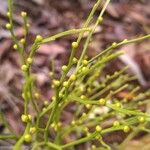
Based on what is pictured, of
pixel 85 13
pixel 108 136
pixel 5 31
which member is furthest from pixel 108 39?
pixel 108 136

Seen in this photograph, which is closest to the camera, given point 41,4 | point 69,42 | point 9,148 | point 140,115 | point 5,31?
→ point 140,115

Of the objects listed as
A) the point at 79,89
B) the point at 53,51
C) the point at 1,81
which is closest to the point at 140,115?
the point at 79,89

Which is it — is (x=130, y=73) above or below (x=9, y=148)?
below

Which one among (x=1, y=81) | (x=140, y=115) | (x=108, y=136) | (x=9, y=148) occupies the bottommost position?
(x=108, y=136)

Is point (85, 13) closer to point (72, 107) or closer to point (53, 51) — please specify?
point (53, 51)

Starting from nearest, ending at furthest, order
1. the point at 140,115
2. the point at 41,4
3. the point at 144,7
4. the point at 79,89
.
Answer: the point at 140,115 < the point at 79,89 < the point at 41,4 < the point at 144,7

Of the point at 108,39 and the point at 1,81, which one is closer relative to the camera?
the point at 1,81
